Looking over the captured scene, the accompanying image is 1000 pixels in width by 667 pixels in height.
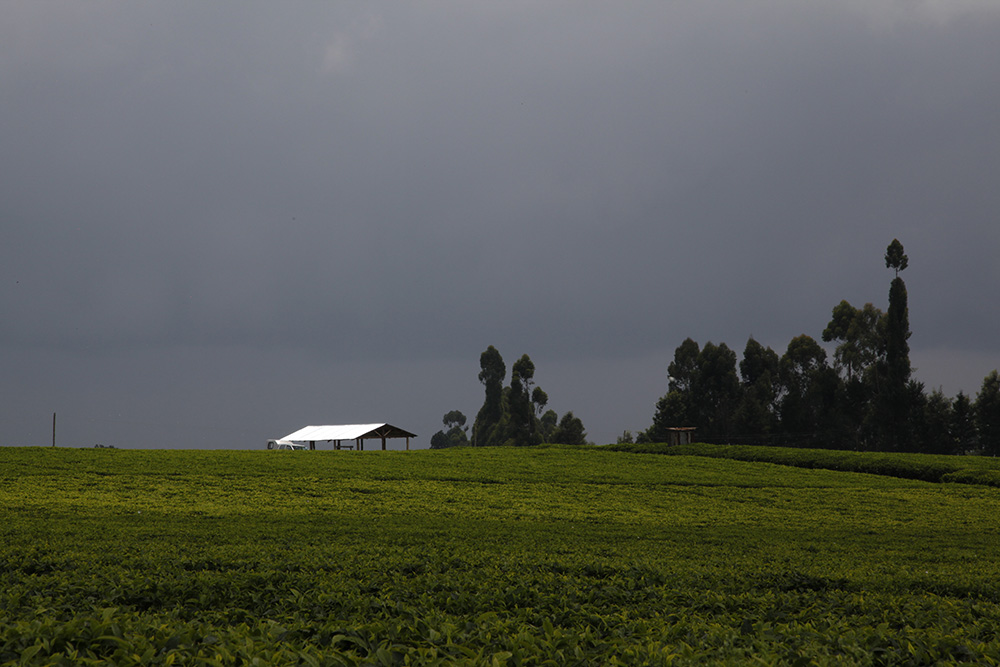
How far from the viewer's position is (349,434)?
141ft

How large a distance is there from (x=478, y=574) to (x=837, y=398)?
162 feet

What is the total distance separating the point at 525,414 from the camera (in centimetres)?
6291

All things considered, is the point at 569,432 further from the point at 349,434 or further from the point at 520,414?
the point at 349,434

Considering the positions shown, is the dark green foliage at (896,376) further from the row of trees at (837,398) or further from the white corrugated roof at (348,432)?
the white corrugated roof at (348,432)

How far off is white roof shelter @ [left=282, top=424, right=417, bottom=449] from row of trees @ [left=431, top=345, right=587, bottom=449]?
18547mm

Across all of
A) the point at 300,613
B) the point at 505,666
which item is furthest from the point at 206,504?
the point at 505,666

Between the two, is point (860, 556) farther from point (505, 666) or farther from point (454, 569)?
point (505, 666)

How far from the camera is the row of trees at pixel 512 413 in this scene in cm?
6291

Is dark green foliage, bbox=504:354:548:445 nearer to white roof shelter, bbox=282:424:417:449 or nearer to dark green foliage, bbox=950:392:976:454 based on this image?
white roof shelter, bbox=282:424:417:449

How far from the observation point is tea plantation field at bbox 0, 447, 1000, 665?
449 cm

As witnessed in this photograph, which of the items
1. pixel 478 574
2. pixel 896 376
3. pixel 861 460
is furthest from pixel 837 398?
pixel 478 574

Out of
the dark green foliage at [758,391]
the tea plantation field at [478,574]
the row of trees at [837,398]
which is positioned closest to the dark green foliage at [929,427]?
the row of trees at [837,398]

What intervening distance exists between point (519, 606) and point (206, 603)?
267cm

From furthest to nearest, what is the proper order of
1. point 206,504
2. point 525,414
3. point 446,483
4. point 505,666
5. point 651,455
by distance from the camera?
point 525,414 → point 651,455 → point 446,483 → point 206,504 → point 505,666
